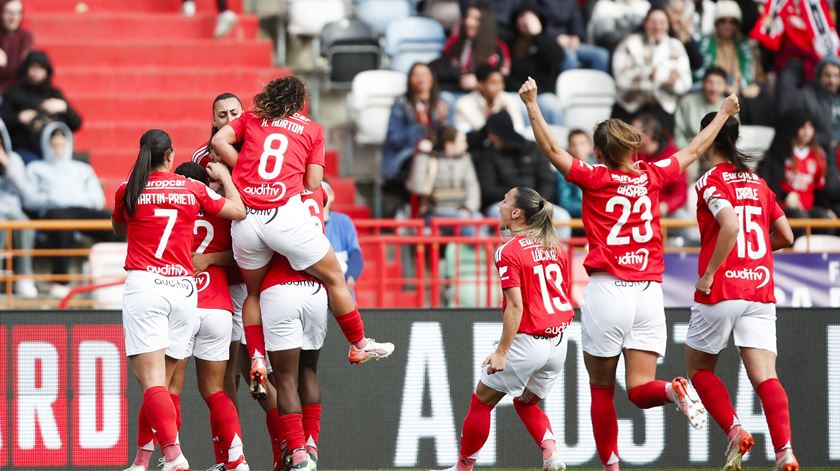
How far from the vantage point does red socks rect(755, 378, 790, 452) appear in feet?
28.1

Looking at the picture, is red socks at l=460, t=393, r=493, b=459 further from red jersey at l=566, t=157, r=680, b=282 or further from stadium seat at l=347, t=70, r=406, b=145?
stadium seat at l=347, t=70, r=406, b=145

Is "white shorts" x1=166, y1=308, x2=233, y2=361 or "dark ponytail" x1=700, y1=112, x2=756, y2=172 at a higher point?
"dark ponytail" x1=700, y1=112, x2=756, y2=172

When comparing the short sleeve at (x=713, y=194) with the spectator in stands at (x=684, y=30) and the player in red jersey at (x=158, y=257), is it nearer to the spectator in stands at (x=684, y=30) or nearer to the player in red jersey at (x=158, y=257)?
the player in red jersey at (x=158, y=257)

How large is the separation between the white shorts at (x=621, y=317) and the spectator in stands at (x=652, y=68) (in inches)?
275

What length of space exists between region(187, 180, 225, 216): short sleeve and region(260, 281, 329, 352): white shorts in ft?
1.98

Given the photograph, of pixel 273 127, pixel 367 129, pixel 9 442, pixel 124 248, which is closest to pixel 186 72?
pixel 367 129

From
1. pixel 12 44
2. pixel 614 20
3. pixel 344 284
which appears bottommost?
pixel 344 284

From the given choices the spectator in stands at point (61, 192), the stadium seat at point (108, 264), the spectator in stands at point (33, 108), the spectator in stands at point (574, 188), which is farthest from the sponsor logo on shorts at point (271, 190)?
the spectator in stands at point (33, 108)

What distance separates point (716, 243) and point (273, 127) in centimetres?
277

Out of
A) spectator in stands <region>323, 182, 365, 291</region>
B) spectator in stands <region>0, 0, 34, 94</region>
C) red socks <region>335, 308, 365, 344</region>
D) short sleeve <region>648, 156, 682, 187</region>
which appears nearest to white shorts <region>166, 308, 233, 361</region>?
red socks <region>335, 308, 365, 344</region>

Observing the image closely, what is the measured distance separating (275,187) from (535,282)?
1651 mm

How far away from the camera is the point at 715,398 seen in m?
8.76

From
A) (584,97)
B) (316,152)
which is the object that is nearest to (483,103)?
(584,97)

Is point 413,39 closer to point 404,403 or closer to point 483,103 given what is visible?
point 483,103
